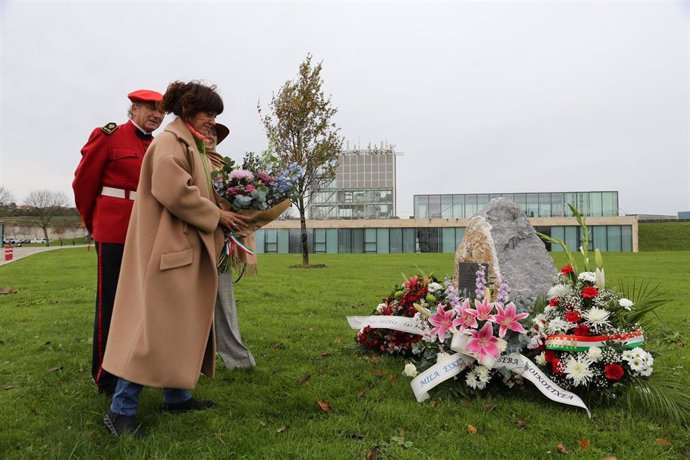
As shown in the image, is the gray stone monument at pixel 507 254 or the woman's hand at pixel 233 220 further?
the gray stone monument at pixel 507 254

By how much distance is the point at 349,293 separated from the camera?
35.3 feet

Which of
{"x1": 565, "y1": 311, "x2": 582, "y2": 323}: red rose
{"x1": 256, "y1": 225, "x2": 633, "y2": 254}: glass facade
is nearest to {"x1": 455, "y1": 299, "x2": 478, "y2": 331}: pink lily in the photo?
{"x1": 565, "y1": 311, "x2": 582, "y2": 323}: red rose

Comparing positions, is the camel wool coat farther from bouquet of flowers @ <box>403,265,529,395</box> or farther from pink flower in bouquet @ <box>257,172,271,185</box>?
bouquet of flowers @ <box>403,265,529,395</box>

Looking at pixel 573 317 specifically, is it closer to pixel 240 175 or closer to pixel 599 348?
pixel 599 348

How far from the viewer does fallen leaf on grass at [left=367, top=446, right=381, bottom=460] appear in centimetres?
293

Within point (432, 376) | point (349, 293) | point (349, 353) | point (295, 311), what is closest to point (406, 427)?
point (432, 376)

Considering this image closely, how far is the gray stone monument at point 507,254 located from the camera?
5.64 m

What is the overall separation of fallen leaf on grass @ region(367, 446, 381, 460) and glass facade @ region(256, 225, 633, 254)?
137 ft

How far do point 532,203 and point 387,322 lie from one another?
139 ft

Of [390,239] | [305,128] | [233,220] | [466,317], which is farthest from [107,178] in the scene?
[390,239]

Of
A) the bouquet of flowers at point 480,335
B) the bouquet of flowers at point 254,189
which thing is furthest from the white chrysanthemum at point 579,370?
the bouquet of flowers at point 254,189

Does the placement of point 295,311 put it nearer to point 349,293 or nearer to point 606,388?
point 349,293

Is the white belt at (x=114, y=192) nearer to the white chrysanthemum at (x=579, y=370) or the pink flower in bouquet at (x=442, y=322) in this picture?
the pink flower in bouquet at (x=442, y=322)

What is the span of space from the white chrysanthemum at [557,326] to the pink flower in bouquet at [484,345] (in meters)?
0.51
